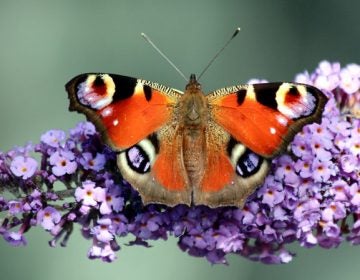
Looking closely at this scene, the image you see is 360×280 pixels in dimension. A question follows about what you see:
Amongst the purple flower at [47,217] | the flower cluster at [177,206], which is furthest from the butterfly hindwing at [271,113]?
the purple flower at [47,217]

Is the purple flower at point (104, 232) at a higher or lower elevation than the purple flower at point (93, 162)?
lower

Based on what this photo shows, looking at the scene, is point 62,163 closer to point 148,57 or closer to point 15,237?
point 15,237

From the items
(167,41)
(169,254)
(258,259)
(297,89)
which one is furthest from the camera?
(167,41)

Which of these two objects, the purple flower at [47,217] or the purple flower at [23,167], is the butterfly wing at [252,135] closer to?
the purple flower at [47,217]

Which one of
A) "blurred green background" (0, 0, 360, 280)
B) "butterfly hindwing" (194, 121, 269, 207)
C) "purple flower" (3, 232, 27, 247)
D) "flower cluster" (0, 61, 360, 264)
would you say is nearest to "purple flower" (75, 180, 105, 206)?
"flower cluster" (0, 61, 360, 264)

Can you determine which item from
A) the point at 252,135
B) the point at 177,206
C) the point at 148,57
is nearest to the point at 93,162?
the point at 177,206

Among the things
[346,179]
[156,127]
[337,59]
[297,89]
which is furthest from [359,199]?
[337,59]

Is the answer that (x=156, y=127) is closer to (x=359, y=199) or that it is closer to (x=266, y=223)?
(x=266, y=223)
